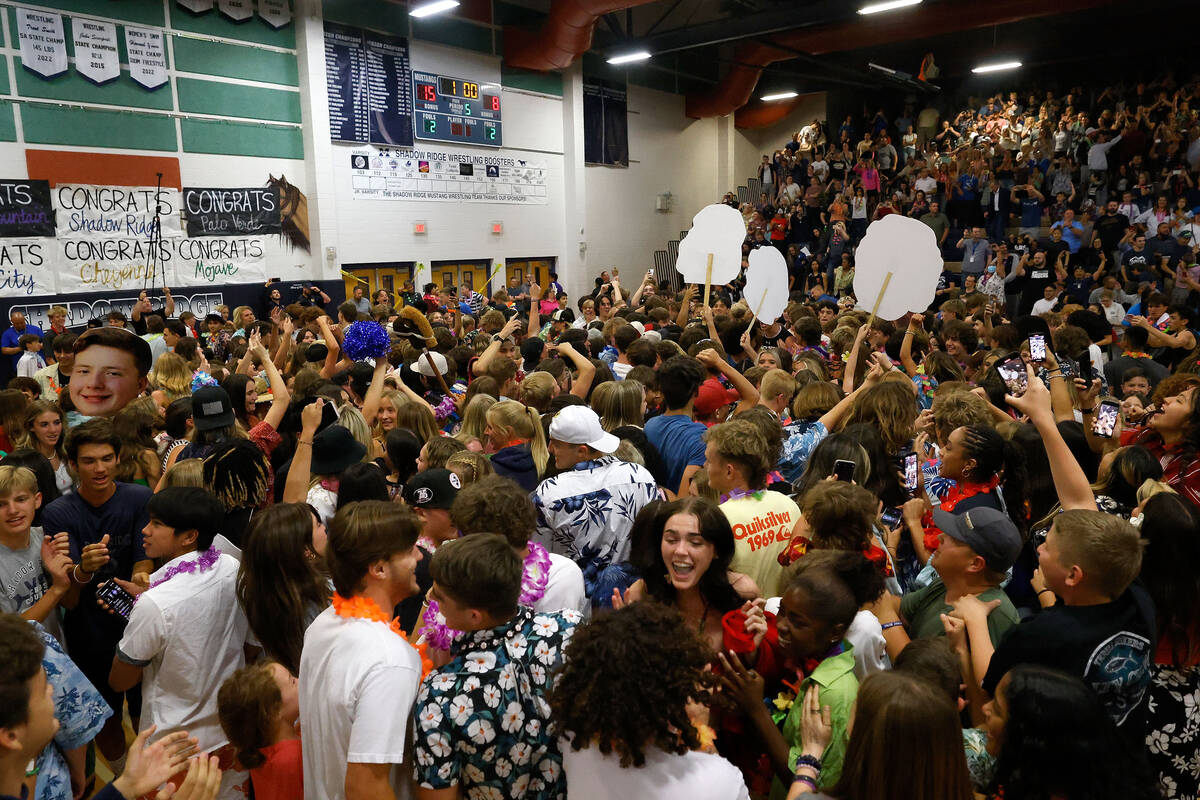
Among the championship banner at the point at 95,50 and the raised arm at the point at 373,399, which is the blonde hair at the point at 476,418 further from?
the championship banner at the point at 95,50

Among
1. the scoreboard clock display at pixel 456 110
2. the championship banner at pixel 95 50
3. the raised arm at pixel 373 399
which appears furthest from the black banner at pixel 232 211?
the raised arm at pixel 373 399

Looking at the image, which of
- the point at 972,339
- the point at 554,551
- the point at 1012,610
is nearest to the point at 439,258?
the point at 972,339

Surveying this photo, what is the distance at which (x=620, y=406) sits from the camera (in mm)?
4301

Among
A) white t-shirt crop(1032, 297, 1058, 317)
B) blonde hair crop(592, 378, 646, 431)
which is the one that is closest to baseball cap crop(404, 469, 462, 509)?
blonde hair crop(592, 378, 646, 431)

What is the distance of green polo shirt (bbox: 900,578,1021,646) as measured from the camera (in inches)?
92.8

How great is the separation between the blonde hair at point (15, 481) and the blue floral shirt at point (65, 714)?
0.97 m

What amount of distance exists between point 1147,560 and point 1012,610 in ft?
1.52

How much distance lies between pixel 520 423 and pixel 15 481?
6.36 ft

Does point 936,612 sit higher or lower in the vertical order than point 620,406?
lower

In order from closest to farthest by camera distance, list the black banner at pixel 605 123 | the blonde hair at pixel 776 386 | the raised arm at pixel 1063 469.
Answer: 1. the raised arm at pixel 1063 469
2. the blonde hair at pixel 776 386
3. the black banner at pixel 605 123

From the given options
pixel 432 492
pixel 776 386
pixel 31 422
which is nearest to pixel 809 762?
pixel 432 492

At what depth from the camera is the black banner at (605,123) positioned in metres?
17.8

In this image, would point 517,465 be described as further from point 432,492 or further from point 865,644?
point 865,644

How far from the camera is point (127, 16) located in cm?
1081
